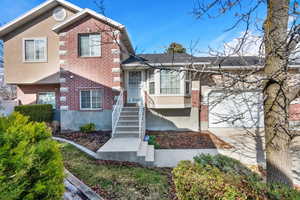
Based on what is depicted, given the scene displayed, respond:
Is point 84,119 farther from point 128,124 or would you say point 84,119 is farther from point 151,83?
point 151,83

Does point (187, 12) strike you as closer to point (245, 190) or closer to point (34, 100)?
point (245, 190)

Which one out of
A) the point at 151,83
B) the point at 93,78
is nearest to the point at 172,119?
the point at 151,83

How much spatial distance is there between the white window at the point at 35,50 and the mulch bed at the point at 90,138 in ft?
19.4

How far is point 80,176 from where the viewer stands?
424cm

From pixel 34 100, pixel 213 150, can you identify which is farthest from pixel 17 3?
pixel 213 150

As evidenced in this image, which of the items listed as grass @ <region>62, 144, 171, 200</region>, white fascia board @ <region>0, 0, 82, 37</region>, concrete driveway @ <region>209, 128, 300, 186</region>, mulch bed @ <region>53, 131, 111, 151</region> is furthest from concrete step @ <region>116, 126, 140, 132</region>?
white fascia board @ <region>0, 0, 82, 37</region>

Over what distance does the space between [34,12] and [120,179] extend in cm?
1198

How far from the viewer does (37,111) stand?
33.1 ft

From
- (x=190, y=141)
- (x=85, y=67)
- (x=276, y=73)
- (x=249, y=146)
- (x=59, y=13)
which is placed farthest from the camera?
(x=59, y=13)

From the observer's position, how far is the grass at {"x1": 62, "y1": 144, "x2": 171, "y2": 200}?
145 inches

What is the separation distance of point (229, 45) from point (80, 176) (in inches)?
190

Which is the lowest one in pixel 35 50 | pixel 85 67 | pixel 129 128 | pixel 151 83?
pixel 129 128

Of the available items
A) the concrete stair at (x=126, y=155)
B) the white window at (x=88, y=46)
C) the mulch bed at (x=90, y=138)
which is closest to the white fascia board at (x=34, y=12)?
the white window at (x=88, y=46)

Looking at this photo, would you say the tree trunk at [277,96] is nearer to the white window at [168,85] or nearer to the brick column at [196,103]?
the white window at [168,85]
